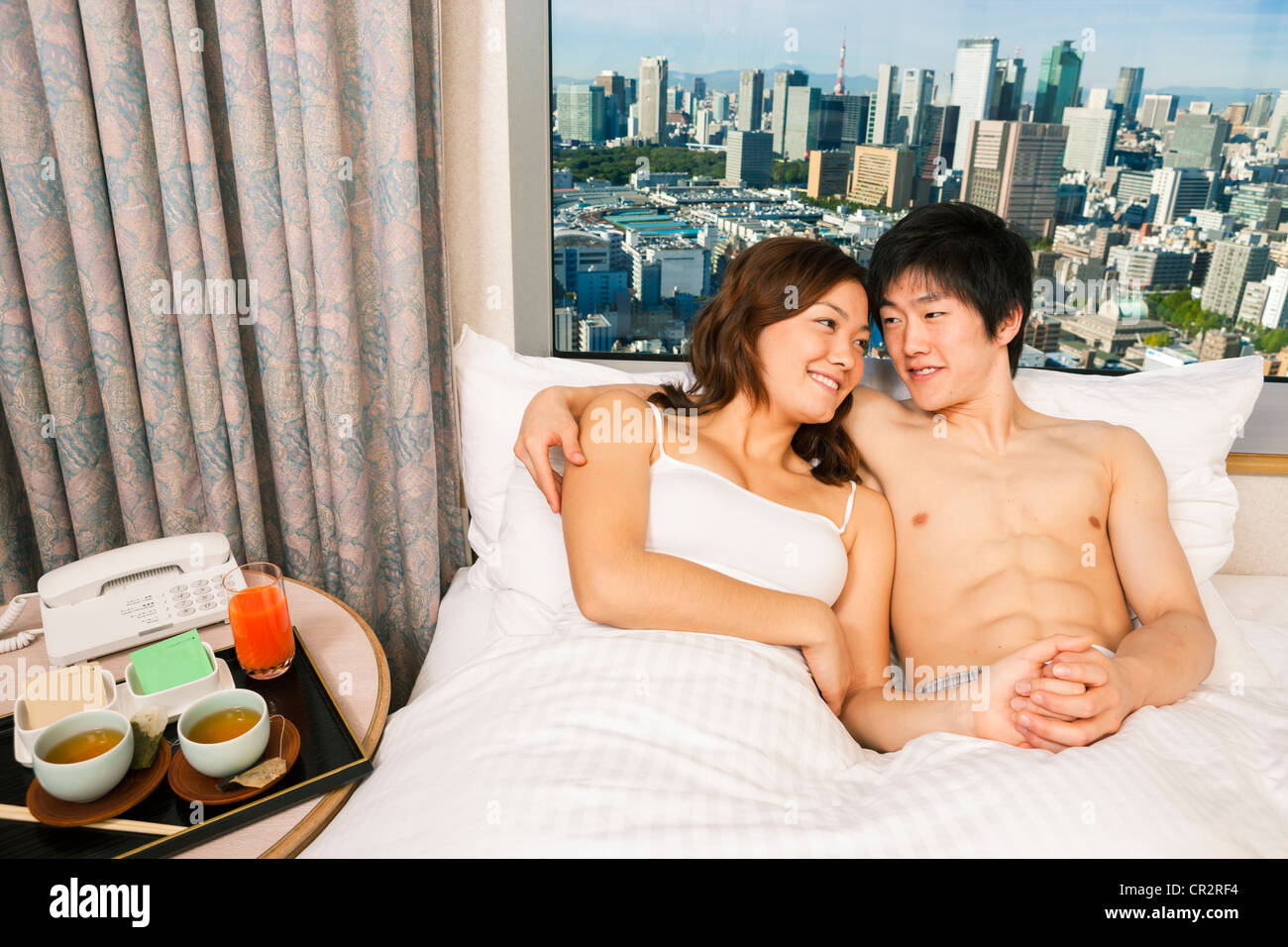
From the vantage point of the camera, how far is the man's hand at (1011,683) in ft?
3.59

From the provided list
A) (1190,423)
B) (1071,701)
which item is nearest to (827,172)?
(1190,423)

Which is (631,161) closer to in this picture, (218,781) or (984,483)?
(984,483)

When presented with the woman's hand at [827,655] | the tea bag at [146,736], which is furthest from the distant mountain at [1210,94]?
the tea bag at [146,736]

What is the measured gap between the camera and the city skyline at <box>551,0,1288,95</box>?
5.33 feet

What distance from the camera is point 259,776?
0.98m

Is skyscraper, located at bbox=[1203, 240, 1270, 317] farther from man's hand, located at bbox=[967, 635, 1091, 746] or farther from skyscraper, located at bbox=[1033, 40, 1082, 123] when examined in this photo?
man's hand, located at bbox=[967, 635, 1091, 746]

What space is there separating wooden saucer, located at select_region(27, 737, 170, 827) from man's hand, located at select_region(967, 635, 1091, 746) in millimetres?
1140

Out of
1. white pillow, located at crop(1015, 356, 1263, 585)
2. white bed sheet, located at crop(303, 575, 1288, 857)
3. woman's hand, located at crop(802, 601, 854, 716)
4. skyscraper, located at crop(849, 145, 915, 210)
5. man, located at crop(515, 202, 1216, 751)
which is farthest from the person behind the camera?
skyscraper, located at crop(849, 145, 915, 210)

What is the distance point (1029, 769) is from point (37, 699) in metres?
1.30

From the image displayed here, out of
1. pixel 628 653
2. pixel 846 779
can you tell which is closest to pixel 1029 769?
pixel 846 779

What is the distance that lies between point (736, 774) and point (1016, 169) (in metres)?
1.54

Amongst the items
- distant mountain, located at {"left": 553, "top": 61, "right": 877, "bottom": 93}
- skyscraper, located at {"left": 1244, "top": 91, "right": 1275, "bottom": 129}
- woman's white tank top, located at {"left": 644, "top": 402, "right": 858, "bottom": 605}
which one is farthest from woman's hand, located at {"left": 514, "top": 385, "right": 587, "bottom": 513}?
skyscraper, located at {"left": 1244, "top": 91, "right": 1275, "bottom": 129}

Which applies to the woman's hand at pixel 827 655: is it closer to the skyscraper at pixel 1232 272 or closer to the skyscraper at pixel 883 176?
the skyscraper at pixel 883 176

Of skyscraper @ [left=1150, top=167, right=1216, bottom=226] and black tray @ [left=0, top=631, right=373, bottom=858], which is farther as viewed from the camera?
skyscraper @ [left=1150, top=167, right=1216, bottom=226]
